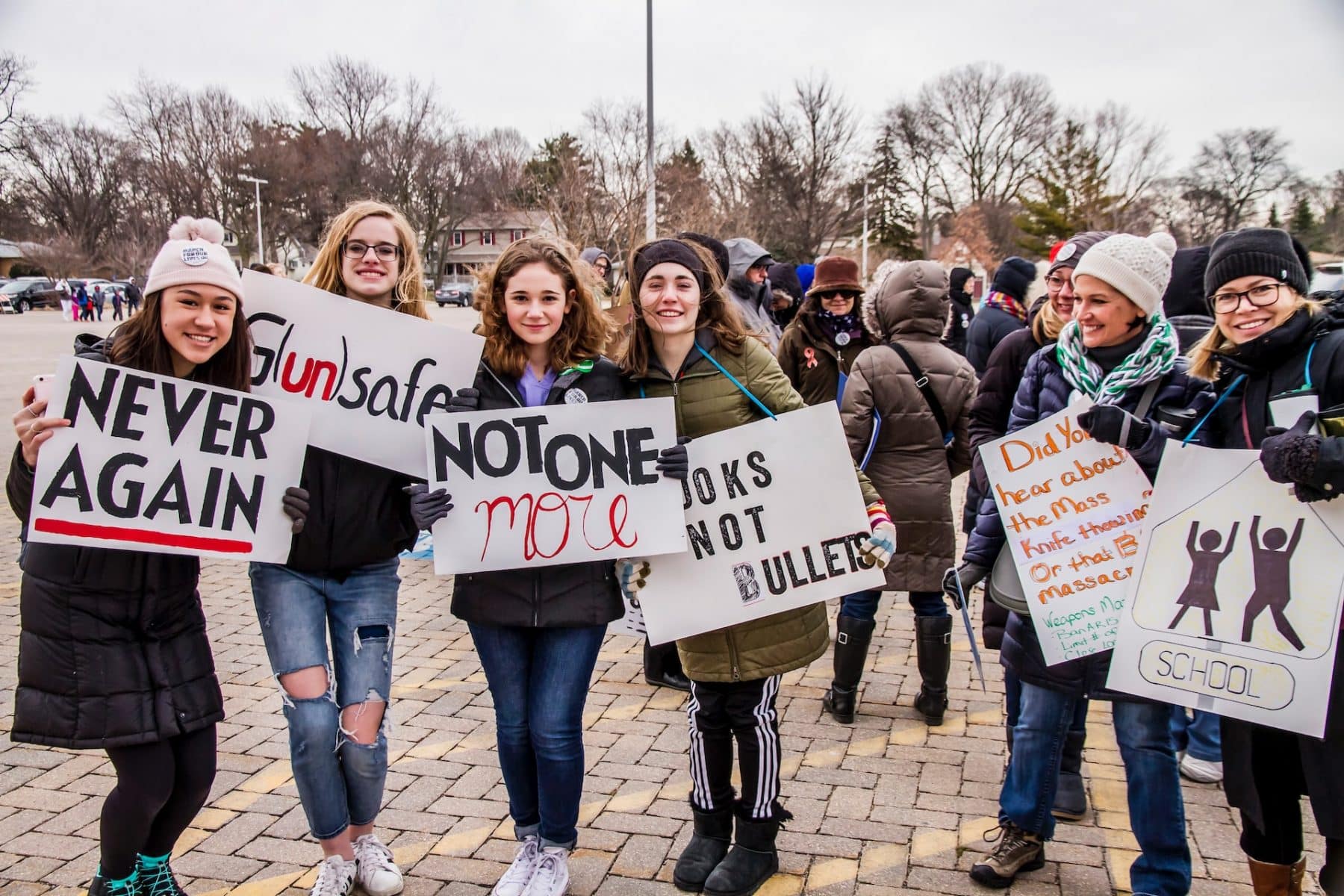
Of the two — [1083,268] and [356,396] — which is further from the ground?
[1083,268]

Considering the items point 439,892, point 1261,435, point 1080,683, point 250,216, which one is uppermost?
point 250,216

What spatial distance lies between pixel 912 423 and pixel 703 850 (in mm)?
2171

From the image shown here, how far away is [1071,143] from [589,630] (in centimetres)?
5826

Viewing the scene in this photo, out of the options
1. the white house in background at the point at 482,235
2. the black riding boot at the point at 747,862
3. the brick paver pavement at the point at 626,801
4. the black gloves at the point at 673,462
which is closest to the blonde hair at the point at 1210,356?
the black gloves at the point at 673,462

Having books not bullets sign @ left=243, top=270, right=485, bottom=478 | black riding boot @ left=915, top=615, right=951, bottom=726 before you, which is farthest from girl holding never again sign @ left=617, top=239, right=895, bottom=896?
black riding boot @ left=915, top=615, right=951, bottom=726

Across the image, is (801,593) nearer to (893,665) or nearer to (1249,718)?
(1249,718)

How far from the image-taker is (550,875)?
10.6 feet

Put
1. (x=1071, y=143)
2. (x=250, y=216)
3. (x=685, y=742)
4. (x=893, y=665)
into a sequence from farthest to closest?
(x=250, y=216) < (x=1071, y=143) < (x=893, y=665) < (x=685, y=742)

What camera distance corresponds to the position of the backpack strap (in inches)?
183

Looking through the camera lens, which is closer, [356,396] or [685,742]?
[356,396]

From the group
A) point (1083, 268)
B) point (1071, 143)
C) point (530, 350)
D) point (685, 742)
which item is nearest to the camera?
point (1083, 268)

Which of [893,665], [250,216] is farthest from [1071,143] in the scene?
[893,665]

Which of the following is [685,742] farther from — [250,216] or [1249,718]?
[250,216]

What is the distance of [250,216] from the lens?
2350 inches
